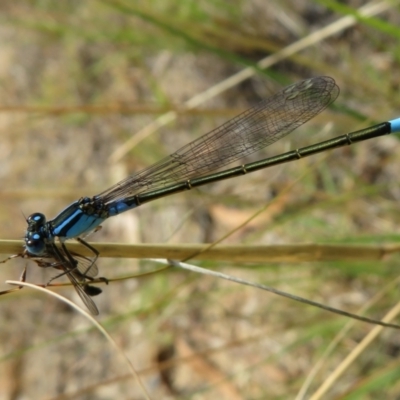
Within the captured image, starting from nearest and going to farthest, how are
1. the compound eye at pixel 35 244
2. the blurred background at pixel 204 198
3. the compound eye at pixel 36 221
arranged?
the compound eye at pixel 35 244
the compound eye at pixel 36 221
the blurred background at pixel 204 198

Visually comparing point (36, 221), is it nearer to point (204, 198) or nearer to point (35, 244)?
point (35, 244)

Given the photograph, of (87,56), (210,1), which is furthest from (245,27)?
(87,56)

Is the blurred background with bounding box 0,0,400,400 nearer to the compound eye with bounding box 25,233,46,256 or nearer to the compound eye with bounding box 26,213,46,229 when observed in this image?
the compound eye with bounding box 26,213,46,229

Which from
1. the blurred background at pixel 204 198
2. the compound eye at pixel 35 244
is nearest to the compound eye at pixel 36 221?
the compound eye at pixel 35 244

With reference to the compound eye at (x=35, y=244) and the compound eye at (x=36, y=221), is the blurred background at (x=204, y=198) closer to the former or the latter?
the compound eye at (x=36, y=221)

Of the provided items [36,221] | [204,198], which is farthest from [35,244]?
[204,198]

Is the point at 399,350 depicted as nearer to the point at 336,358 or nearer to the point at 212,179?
the point at 336,358

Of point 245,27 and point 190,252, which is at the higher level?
point 245,27
